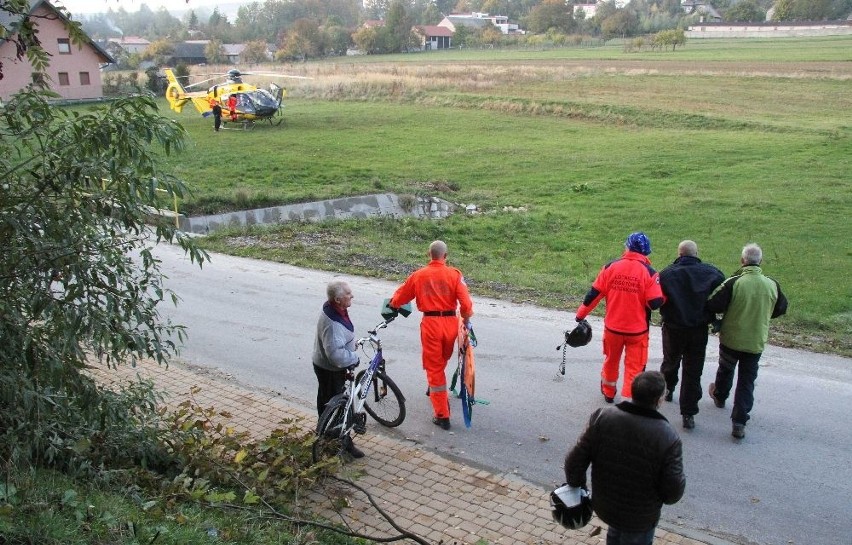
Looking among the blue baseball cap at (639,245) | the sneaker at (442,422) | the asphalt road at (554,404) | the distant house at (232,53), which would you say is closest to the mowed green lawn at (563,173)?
the asphalt road at (554,404)

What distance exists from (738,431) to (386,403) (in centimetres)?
369

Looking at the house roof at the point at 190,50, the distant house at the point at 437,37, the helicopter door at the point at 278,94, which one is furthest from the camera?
the distant house at the point at 437,37

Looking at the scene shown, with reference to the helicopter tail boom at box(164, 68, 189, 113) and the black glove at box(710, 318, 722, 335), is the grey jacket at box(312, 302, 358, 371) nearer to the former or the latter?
the black glove at box(710, 318, 722, 335)

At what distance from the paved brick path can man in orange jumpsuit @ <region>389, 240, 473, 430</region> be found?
2.74 feet

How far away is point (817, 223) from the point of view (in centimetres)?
1959

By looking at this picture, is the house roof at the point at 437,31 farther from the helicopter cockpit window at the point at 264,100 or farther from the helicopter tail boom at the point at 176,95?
the helicopter cockpit window at the point at 264,100

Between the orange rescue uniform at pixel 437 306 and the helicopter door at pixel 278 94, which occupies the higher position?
the helicopter door at pixel 278 94

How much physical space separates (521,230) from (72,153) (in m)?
15.9

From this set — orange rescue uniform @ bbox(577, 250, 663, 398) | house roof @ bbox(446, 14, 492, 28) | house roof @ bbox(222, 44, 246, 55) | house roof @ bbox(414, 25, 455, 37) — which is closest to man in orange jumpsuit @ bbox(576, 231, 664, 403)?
orange rescue uniform @ bbox(577, 250, 663, 398)

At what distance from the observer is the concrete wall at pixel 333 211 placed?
68.1 feet

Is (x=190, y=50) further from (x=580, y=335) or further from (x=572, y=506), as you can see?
(x=572, y=506)

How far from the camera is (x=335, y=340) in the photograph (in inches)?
290

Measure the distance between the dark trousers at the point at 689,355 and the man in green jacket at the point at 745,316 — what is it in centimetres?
26

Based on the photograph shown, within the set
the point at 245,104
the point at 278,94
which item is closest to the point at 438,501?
the point at 245,104
